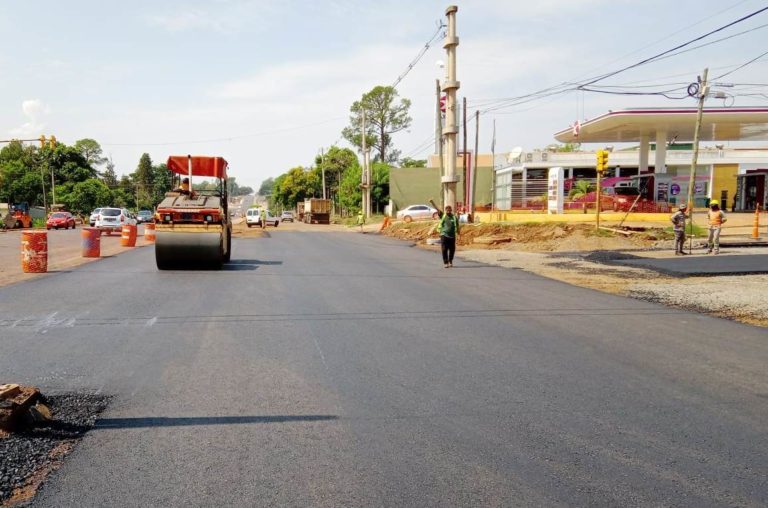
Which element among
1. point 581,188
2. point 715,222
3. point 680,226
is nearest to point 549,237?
point 680,226

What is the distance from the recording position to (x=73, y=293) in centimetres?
1178

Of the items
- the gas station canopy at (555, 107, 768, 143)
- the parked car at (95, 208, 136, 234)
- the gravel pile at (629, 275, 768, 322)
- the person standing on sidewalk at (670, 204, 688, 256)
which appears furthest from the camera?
the gas station canopy at (555, 107, 768, 143)

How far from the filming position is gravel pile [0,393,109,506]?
3.93m

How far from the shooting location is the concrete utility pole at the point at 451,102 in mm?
29078

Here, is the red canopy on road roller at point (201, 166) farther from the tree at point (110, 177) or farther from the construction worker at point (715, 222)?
the tree at point (110, 177)

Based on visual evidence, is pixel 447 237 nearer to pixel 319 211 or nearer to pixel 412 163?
pixel 319 211

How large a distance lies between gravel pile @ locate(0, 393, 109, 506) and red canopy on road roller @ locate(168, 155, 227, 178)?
12339 mm

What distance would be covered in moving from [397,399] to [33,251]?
12.9 m

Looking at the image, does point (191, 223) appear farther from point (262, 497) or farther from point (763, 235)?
point (763, 235)

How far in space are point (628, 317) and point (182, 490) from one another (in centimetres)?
793

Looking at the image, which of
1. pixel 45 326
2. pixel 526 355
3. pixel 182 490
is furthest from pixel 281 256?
pixel 182 490

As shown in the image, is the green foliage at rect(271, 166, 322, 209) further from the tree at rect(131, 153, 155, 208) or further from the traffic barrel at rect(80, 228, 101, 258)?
the traffic barrel at rect(80, 228, 101, 258)

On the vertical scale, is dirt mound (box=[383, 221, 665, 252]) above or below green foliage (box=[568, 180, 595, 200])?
below

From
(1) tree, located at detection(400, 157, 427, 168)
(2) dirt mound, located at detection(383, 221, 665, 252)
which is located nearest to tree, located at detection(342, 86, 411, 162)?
(1) tree, located at detection(400, 157, 427, 168)
